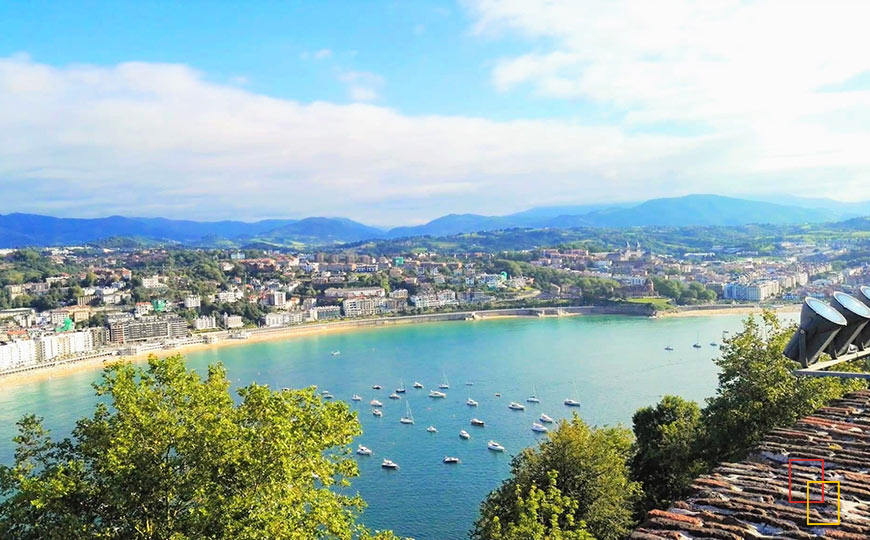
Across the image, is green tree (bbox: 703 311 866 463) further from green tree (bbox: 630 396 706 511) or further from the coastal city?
the coastal city

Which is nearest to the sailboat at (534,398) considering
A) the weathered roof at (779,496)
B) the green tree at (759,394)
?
the green tree at (759,394)

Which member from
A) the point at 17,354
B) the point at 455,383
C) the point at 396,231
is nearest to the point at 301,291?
the point at 17,354

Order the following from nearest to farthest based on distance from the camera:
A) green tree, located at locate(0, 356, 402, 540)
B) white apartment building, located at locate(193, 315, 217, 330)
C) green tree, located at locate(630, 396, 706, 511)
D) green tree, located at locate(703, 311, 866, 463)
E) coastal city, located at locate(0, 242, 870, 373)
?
1. green tree, located at locate(0, 356, 402, 540)
2. green tree, located at locate(703, 311, 866, 463)
3. green tree, located at locate(630, 396, 706, 511)
4. coastal city, located at locate(0, 242, 870, 373)
5. white apartment building, located at locate(193, 315, 217, 330)

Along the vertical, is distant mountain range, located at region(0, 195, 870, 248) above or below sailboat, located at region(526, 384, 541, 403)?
above

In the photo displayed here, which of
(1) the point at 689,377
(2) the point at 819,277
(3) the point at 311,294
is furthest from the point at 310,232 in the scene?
(1) the point at 689,377

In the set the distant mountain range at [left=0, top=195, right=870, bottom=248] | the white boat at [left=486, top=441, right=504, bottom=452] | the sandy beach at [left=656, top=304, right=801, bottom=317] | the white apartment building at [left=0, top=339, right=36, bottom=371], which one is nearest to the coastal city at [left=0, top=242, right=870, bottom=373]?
the white apartment building at [left=0, top=339, right=36, bottom=371]

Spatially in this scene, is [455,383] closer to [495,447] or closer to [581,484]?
[495,447]

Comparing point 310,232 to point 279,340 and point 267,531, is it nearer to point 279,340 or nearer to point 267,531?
point 279,340
